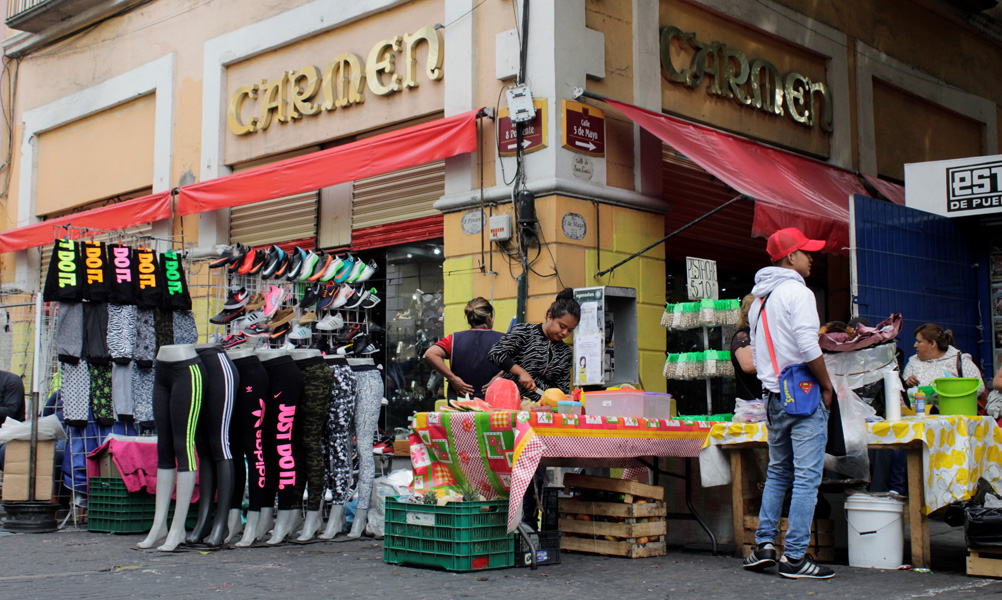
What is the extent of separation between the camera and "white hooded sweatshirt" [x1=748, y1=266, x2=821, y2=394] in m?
5.78

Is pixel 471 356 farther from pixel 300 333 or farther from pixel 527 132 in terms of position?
pixel 527 132

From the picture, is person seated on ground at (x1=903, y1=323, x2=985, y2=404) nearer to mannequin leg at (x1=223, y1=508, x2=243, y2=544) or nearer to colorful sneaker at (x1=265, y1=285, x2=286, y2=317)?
mannequin leg at (x1=223, y1=508, x2=243, y2=544)

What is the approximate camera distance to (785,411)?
5906 millimetres

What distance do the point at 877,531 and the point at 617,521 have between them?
1.65 metres

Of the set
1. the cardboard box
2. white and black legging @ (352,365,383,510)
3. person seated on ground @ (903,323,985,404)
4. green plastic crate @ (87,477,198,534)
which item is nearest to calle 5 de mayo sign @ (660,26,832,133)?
person seated on ground @ (903,323,985,404)

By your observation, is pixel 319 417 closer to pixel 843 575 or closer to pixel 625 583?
pixel 625 583

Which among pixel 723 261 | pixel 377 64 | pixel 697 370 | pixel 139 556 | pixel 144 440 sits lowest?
pixel 139 556

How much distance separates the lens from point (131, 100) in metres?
15.0

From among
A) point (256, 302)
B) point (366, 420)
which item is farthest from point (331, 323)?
point (366, 420)

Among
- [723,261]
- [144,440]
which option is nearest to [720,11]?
[723,261]

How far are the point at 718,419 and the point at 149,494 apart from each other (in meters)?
4.61

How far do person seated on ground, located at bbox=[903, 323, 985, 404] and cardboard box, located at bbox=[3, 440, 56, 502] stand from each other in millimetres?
7329

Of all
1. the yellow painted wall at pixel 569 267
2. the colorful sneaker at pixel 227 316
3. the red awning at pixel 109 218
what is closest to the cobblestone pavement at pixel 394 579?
the colorful sneaker at pixel 227 316

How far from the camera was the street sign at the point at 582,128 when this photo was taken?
961 cm
